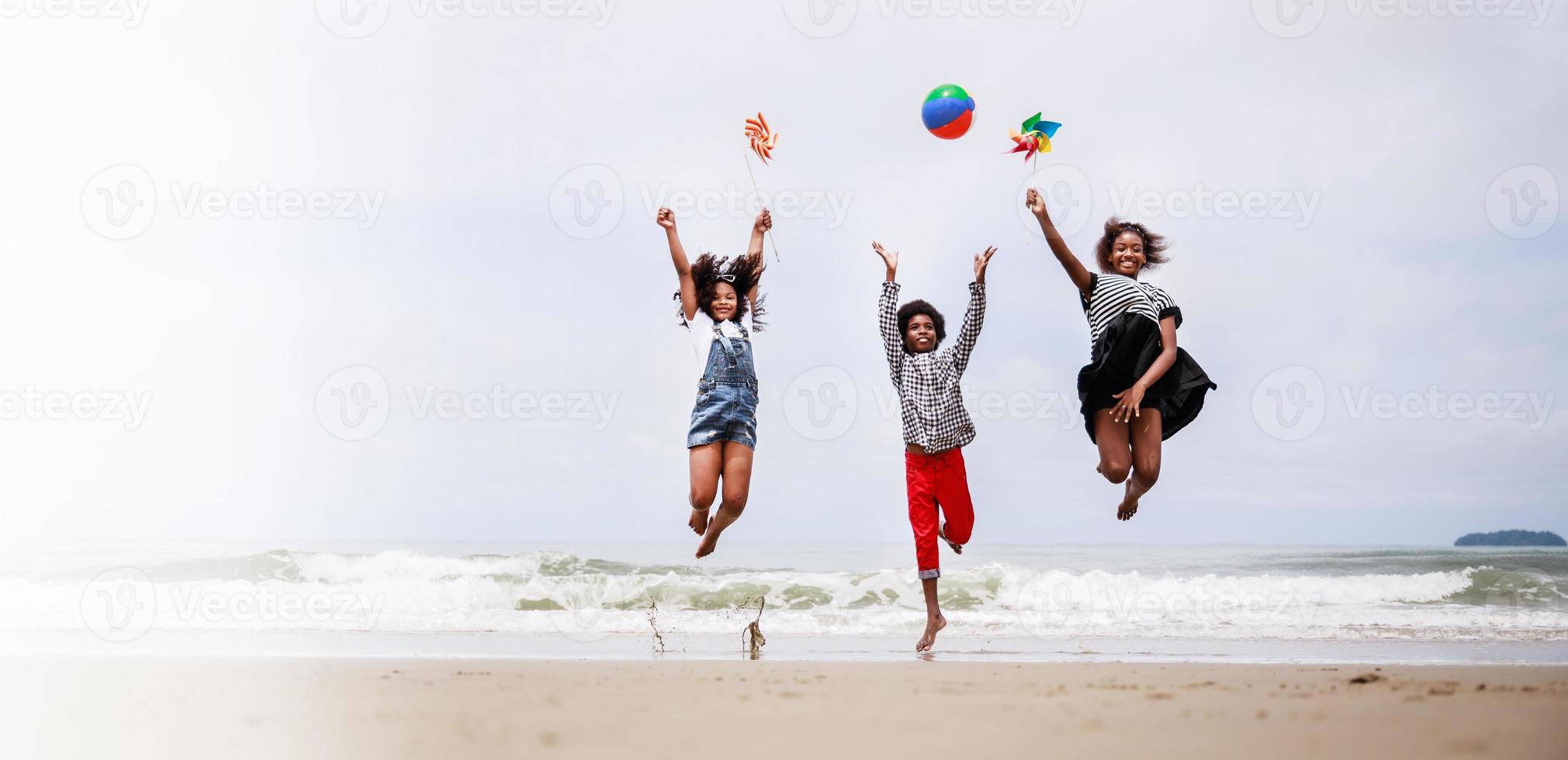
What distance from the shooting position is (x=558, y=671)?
5.28 metres

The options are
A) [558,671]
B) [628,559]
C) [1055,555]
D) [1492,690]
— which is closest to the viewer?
[1492,690]

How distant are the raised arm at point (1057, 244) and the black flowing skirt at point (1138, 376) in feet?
0.95

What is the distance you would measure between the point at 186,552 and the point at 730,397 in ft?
35.7

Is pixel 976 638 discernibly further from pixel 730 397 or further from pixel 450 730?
pixel 450 730

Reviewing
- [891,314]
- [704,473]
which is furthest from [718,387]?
[891,314]

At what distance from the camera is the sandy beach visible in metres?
3.47

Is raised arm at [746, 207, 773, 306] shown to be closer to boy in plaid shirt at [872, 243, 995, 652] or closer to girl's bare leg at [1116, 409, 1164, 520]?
boy in plaid shirt at [872, 243, 995, 652]

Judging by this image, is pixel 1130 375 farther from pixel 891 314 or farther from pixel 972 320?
pixel 891 314

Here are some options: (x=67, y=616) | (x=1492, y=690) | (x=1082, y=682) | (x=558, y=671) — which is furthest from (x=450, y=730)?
(x=67, y=616)

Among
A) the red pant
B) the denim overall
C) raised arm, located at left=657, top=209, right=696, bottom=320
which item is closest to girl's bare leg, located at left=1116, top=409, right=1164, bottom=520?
the red pant

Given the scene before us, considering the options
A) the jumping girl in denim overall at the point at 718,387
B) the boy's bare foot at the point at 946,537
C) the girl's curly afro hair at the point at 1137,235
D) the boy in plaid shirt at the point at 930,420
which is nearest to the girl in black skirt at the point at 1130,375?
the girl's curly afro hair at the point at 1137,235

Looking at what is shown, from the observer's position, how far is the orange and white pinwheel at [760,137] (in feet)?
20.2

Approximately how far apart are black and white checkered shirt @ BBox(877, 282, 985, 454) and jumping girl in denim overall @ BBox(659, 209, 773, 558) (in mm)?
773

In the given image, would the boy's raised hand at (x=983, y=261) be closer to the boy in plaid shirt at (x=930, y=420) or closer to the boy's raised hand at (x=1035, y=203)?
the boy in plaid shirt at (x=930, y=420)
